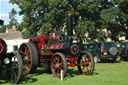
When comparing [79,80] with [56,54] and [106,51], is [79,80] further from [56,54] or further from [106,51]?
[106,51]

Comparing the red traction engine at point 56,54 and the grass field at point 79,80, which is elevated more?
the red traction engine at point 56,54

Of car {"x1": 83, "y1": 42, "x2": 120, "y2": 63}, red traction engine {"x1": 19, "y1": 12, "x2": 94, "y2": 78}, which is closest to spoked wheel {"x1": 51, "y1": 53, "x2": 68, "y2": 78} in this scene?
red traction engine {"x1": 19, "y1": 12, "x2": 94, "y2": 78}

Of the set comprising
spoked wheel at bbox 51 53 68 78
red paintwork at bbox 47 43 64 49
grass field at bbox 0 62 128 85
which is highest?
red paintwork at bbox 47 43 64 49

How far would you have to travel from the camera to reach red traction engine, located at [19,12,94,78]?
983 centimetres

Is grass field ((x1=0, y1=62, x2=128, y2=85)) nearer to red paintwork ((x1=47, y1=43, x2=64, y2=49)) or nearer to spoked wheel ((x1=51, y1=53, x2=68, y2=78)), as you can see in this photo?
spoked wheel ((x1=51, y1=53, x2=68, y2=78))

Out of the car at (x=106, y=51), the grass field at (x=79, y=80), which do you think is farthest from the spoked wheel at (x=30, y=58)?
the car at (x=106, y=51)

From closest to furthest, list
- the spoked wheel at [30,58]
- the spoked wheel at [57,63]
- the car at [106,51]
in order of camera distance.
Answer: the spoked wheel at [57,63]
the spoked wheel at [30,58]
the car at [106,51]

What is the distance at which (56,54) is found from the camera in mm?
9586

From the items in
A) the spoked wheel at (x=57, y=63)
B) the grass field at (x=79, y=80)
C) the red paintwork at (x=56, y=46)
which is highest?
the red paintwork at (x=56, y=46)

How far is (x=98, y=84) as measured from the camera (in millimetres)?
7961

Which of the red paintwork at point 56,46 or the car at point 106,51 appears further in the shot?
the car at point 106,51

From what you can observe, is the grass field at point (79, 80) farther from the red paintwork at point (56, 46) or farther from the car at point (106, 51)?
the car at point (106, 51)

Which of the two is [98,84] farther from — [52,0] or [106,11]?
[106,11]

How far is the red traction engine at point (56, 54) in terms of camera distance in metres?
9.83
